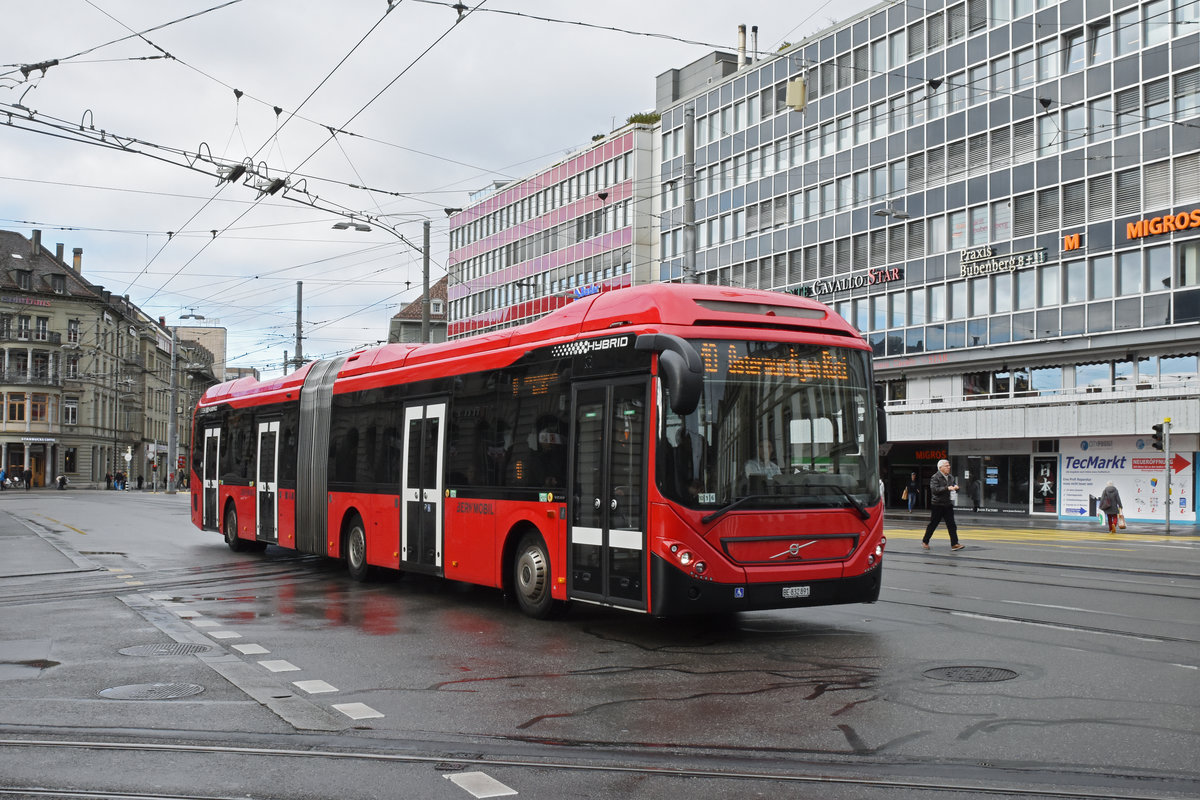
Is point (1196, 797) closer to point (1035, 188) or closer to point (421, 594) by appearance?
point (421, 594)

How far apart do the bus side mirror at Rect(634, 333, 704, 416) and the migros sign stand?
111 feet

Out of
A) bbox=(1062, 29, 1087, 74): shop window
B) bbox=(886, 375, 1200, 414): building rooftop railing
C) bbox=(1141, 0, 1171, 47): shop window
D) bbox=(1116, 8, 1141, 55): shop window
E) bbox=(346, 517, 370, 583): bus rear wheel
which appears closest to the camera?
bbox=(346, 517, 370, 583): bus rear wheel

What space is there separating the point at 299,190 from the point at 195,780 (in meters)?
17.9

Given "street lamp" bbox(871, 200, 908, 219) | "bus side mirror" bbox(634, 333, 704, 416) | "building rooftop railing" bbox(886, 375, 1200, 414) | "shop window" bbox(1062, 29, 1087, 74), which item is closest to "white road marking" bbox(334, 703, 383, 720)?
"bus side mirror" bbox(634, 333, 704, 416)

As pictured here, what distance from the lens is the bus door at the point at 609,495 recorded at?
10414mm

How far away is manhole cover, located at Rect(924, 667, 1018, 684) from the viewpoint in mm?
8508

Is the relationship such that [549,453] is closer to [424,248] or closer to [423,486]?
[423,486]

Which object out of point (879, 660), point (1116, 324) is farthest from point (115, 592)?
point (1116, 324)

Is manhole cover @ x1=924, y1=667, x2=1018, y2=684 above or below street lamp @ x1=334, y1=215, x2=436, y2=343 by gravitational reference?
below

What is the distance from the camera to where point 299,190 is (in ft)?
74.2

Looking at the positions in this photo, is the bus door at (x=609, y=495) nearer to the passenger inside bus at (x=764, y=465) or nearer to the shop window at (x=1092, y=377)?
the passenger inside bus at (x=764, y=465)

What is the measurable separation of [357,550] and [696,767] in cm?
1089

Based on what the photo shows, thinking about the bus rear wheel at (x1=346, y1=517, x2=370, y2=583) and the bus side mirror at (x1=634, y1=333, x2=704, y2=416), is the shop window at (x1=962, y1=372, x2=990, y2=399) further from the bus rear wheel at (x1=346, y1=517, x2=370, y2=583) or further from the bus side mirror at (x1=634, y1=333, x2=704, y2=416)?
the bus side mirror at (x1=634, y1=333, x2=704, y2=416)

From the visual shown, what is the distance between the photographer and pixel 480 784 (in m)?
5.90
